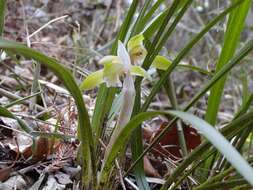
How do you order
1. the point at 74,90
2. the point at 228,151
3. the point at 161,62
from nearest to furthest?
1. the point at 228,151
2. the point at 74,90
3. the point at 161,62

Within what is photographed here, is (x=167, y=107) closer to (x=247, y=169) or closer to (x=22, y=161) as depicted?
(x=22, y=161)

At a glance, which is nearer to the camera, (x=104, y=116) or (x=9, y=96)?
(x=104, y=116)

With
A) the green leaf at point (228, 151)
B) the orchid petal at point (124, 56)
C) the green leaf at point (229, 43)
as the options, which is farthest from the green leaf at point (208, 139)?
the green leaf at point (229, 43)

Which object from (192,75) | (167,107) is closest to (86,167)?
(167,107)

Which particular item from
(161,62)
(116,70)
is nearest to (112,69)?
(116,70)

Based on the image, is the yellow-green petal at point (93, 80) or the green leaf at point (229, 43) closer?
the yellow-green petal at point (93, 80)

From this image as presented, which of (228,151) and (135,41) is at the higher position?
(135,41)

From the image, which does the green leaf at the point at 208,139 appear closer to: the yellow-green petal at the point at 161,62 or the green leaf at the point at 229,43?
the yellow-green petal at the point at 161,62

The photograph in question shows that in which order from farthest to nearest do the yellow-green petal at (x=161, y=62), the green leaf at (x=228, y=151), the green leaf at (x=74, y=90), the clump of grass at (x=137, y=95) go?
1. the yellow-green petal at (x=161, y=62)
2. the clump of grass at (x=137, y=95)
3. the green leaf at (x=74, y=90)
4. the green leaf at (x=228, y=151)

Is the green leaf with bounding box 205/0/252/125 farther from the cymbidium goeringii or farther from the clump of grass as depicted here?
the cymbidium goeringii

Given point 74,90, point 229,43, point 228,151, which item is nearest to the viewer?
point 228,151

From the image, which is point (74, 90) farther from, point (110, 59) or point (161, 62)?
point (161, 62)
